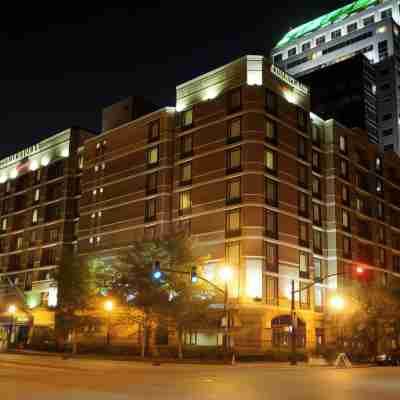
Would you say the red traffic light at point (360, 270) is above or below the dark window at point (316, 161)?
below

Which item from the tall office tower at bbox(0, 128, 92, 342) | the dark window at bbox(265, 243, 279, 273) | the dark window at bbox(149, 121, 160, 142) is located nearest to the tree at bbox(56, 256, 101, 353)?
the dark window at bbox(265, 243, 279, 273)

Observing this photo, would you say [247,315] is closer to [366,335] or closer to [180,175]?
[366,335]

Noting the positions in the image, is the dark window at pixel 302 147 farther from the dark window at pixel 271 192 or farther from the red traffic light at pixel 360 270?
the red traffic light at pixel 360 270

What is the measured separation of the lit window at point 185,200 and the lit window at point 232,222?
18.7ft

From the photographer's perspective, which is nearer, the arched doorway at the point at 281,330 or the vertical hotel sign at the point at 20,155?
the arched doorway at the point at 281,330

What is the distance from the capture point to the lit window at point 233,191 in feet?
190

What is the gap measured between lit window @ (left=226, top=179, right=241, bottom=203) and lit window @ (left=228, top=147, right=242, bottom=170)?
1.52 metres

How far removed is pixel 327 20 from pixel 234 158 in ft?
397

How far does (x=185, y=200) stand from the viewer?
206 ft

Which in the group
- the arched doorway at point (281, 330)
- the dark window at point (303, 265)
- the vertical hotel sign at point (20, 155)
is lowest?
the arched doorway at point (281, 330)

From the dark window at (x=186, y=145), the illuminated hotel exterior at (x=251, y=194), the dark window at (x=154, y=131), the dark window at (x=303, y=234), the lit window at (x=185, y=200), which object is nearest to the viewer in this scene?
the illuminated hotel exterior at (x=251, y=194)

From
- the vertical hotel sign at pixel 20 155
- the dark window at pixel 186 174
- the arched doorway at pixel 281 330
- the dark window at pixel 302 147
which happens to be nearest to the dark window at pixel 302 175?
the dark window at pixel 302 147

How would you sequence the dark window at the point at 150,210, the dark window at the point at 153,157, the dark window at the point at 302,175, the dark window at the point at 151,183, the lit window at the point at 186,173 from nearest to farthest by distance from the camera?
1. the dark window at the point at 302,175
2. the lit window at the point at 186,173
3. the dark window at the point at 150,210
4. the dark window at the point at 151,183
5. the dark window at the point at 153,157

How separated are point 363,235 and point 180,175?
25366mm
